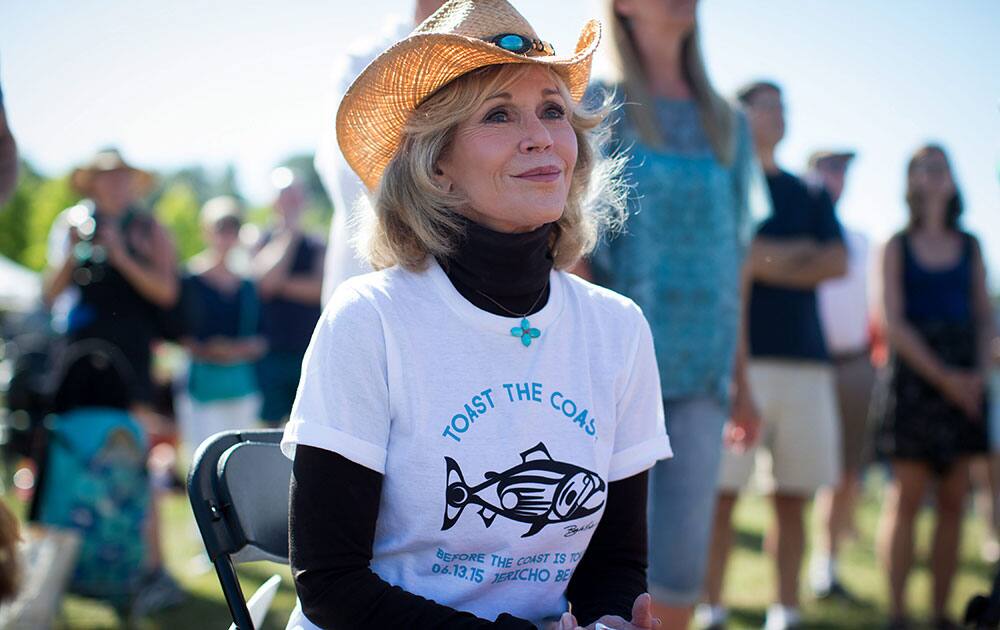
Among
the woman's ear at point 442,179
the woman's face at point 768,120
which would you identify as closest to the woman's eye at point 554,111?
the woman's ear at point 442,179

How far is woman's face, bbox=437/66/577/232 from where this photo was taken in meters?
1.83

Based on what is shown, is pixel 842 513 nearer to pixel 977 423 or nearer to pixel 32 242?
pixel 977 423

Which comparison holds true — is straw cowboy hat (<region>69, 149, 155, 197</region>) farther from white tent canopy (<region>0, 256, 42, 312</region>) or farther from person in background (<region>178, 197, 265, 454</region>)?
white tent canopy (<region>0, 256, 42, 312</region>)

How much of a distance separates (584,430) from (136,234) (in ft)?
12.2

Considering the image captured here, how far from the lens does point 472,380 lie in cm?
173

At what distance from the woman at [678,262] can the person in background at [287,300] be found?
3.26 meters

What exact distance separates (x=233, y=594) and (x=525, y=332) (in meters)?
0.69

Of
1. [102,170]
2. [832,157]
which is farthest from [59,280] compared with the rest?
[832,157]

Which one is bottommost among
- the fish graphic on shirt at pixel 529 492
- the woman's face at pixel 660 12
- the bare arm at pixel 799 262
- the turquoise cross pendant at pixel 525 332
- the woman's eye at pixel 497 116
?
the fish graphic on shirt at pixel 529 492

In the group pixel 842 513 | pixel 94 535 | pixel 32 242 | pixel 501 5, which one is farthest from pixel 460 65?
pixel 32 242

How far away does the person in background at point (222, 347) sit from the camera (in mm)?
6082

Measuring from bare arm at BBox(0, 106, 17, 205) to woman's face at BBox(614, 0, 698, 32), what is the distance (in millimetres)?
1685
